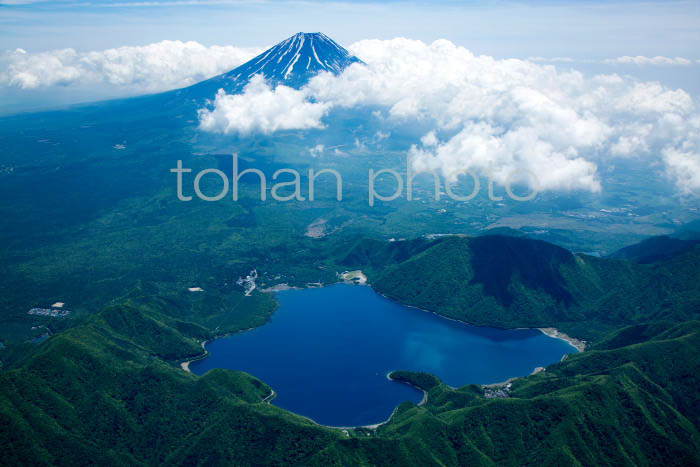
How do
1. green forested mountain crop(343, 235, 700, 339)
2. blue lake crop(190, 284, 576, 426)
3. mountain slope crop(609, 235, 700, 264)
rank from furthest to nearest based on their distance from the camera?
mountain slope crop(609, 235, 700, 264) → green forested mountain crop(343, 235, 700, 339) → blue lake crop(190, 284, 576, 426)

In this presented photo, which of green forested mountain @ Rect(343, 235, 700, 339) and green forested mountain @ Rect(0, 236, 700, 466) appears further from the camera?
green forested mountain @ Rect(343, 235, 700, 339)

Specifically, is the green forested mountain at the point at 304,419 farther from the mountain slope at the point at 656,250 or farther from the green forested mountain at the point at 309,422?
the mountain slope at the point at 656,250

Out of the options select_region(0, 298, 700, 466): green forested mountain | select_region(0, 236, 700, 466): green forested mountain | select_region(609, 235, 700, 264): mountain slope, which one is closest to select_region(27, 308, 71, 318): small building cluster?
select_region(0, 236, 700, 466): green forested mountain

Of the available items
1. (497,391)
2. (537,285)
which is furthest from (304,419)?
(537,285)

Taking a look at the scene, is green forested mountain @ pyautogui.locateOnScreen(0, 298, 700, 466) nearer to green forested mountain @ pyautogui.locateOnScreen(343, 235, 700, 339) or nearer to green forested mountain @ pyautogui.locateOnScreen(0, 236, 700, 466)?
green forested mountain @ pyautogui.locateOnScreen(0, 236, 700, 466)

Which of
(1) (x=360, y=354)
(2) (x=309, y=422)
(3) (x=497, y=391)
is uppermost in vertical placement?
(2) (x=309, y=422)

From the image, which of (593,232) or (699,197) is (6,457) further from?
(699,197)

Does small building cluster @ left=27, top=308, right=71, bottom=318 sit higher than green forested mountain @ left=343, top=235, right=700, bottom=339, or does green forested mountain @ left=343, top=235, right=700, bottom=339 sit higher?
green forested mountain @ left=343, top=235, right=700, bottom=339

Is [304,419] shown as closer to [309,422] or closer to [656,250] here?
[309,422]

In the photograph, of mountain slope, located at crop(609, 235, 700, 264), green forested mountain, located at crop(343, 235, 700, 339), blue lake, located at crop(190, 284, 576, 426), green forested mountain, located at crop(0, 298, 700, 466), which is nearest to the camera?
green forested mountain, located at crop(0, 298, 700, 466)
